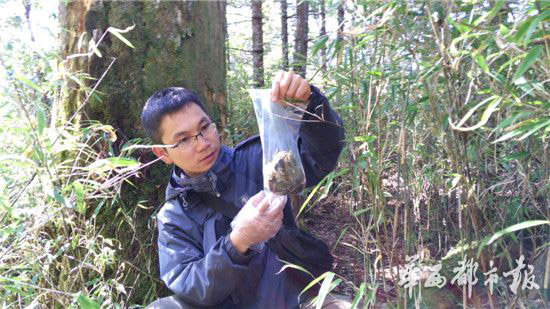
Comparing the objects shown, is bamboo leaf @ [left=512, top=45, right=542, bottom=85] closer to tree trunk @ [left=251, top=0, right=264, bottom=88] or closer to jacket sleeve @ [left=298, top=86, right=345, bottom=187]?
jacket sleeve @ [left=298, top=86, right=345, bottom=187]

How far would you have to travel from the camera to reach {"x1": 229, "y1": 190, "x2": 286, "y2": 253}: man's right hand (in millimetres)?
1640

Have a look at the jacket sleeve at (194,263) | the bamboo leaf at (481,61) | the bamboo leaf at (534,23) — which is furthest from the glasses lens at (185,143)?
the bamboo leaf at (534,23)

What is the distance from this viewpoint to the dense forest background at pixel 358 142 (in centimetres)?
130

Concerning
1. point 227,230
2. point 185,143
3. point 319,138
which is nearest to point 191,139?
point 185,143

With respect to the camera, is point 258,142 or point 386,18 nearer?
point 386,18

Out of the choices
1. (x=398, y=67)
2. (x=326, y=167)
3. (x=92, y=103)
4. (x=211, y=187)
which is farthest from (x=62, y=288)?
(x=398, y=67)

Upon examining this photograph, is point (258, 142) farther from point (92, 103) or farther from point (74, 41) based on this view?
point (74, 41)

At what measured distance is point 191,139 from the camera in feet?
6.60

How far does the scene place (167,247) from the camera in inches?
79.5

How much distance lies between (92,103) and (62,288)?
1.00 meters

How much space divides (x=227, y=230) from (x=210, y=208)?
12 centimetres

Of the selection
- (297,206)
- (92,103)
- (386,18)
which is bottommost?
(297,206)

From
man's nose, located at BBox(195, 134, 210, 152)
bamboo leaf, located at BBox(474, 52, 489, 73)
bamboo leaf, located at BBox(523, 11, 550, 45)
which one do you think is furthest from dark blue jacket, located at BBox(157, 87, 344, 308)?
bamboo leaf, located at BBox(523, 11, 550, 45)

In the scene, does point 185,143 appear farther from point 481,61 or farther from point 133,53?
point 481,61
